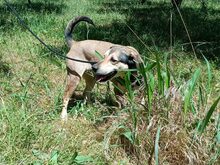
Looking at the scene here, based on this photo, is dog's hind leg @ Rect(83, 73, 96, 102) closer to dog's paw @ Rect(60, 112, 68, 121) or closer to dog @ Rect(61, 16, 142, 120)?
dog @ Rect(61, 16, 142, 120)

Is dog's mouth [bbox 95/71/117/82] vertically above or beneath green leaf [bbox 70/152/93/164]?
above

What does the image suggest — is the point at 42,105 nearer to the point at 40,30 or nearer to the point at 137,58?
the point at 137,58

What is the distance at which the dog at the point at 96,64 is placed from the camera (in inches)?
179

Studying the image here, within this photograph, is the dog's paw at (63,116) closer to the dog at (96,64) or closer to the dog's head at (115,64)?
the dog at (96,64)

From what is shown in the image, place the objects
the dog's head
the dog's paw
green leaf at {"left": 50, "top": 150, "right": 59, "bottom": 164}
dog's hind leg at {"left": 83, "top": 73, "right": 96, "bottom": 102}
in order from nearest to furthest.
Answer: green leaf at {"left": 50, "top": 150, "right": 59, "bottom": 164}
the dog's head
the dog's paw
dog's hind leg at {"left": 83, "top": 73, "right": 96, "bottom": 102}

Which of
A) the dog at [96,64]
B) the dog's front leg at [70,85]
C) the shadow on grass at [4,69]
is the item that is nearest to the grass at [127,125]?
the dog's front leg at [70,85]

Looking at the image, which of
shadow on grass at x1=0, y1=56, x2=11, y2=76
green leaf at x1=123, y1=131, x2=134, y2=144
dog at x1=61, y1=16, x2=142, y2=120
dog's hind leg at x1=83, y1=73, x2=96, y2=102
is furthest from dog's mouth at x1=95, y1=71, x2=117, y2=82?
shadow on grass at x1=0, y1=56, x2=11, y2=76

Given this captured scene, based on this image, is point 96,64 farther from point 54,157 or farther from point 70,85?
point 54,157

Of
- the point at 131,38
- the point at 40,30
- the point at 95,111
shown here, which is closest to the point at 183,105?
the point at 95,111

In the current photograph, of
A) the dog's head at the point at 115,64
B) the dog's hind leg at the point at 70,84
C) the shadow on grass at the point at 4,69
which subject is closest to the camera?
the dog's head at the point at 115,64

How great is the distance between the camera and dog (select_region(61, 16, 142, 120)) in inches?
179

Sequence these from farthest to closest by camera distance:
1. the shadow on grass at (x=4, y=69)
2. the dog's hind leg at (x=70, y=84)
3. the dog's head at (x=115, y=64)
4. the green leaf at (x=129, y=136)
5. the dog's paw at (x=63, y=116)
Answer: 1. the shadow on grass at (x=4, y=69)
2. the dog's hind leg at (x=70, y=84)
3. the dog's paw at (x=63, y=116)
4. the dog's head at (x=115, y=64)
5. the green leaf at (x=129, y=136)

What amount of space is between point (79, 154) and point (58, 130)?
1.61 ft

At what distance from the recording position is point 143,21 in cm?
1155
